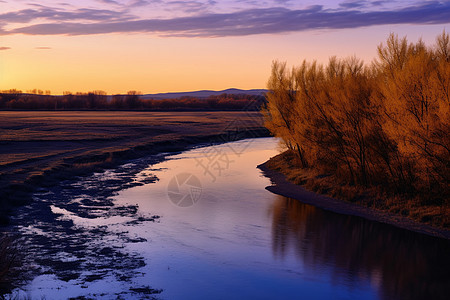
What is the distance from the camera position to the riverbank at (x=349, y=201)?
1639cm

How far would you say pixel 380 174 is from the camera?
2061 centimetres

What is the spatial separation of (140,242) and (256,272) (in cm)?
423

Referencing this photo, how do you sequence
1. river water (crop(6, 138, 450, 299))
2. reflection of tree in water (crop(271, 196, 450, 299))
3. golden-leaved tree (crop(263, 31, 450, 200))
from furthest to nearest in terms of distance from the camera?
golden-leaved tree (crop(263, 31, 450, 200)) < reflection of tree in water (crop(271, 196, 450, 299)) < river water (crop(6, 138, 450, 299))

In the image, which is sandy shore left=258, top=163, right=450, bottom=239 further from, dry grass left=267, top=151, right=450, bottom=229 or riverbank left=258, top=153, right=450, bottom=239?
dry grass left=267, top=151, right=450, bottom=229

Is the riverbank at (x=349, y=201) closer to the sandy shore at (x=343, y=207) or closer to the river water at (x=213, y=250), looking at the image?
the sandy shore at (x=343, y=207)

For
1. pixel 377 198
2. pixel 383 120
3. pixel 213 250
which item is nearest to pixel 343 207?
pixel 377 198

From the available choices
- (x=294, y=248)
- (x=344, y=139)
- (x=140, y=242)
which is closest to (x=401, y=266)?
(x=294, y=248)

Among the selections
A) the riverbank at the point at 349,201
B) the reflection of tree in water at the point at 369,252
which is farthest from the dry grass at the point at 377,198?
the reflection of tree in water at the point at 369,252

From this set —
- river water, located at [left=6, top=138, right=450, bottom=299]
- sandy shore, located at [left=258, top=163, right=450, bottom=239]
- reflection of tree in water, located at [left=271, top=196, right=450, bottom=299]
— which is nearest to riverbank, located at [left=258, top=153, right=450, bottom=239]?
sandy shore, located at [left=258, top=163, right=450, bottom=239]

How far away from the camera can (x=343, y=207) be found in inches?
778

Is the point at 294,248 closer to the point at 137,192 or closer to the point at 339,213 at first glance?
the point at 339,213

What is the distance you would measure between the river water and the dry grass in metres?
1.45

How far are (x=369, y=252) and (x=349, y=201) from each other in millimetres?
6719

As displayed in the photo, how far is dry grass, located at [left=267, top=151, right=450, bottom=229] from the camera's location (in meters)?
16.5
